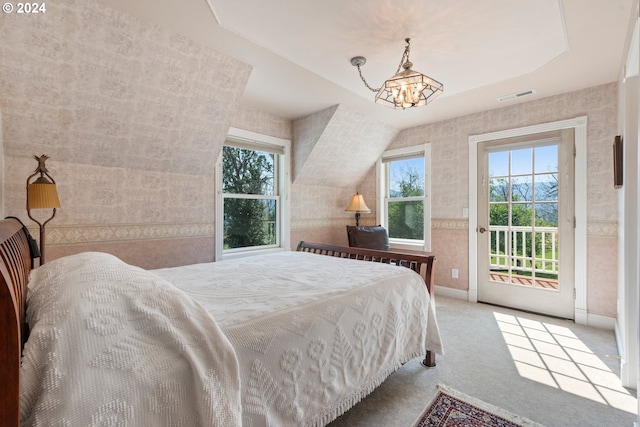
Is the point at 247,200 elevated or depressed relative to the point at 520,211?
elevated

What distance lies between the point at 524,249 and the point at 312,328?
330cm

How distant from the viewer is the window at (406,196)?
4.24 metres

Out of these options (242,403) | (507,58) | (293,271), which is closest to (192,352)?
(242,403)

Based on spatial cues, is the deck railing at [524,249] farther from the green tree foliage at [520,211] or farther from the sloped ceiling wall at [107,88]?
the sloped ceiling wall at [107,88]

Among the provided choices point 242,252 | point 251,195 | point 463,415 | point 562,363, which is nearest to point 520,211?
point 562,363

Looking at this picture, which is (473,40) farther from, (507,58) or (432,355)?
(432,355)

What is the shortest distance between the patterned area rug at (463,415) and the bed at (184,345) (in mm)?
312

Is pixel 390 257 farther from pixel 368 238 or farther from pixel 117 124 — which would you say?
pixel 117 124

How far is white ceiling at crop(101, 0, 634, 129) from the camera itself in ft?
6.05

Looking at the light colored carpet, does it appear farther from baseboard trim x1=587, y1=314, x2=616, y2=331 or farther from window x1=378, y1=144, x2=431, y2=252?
window x1=378, y1=144, x2=431, y2=252

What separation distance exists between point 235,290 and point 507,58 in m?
2.81

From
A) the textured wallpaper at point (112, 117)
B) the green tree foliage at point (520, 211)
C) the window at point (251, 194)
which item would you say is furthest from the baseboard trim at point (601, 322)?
the textured wallpaper at point (112, 117)

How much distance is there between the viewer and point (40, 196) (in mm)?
1902

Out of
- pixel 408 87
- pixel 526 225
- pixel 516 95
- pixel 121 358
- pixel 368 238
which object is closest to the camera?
pixel 121 358
